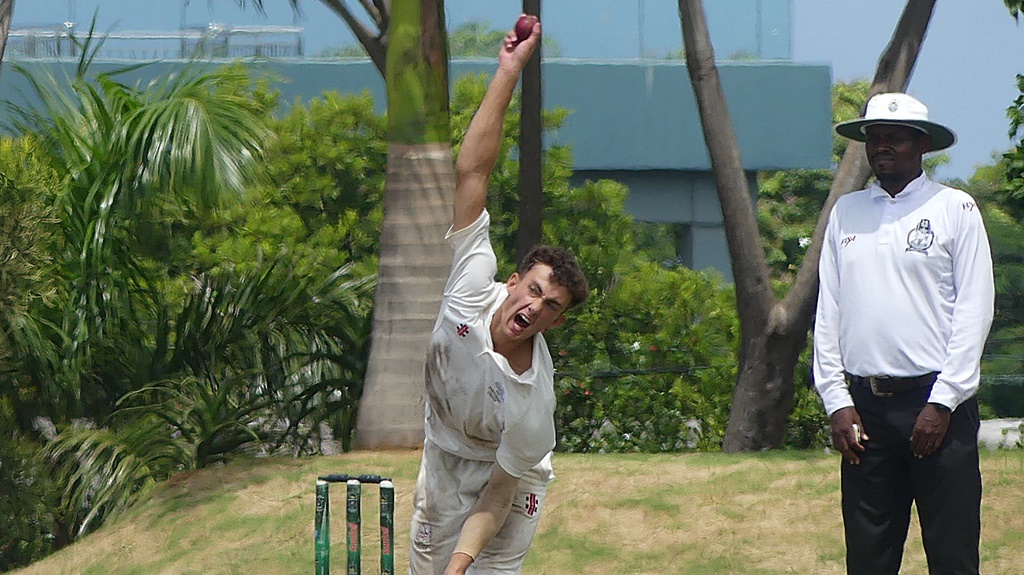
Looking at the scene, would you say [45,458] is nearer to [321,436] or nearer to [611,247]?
[321,436]

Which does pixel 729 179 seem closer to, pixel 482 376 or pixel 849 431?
pixel 849 431

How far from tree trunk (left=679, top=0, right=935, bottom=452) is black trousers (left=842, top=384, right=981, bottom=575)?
4.97 m

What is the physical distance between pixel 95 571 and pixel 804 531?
12.5 feet

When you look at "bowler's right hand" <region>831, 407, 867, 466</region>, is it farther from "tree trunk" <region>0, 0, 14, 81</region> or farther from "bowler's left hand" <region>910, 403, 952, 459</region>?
"tree trunk" <region>0, 0, 14, 81</region>

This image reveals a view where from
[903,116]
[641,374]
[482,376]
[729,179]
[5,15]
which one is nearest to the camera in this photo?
[482,376]

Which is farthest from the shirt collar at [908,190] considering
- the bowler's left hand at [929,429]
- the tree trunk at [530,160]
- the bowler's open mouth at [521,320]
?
the tree trunk at [530,160]

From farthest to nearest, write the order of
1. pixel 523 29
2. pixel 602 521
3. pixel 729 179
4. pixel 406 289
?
pixel 729 179 → pixel 406 289 → pixel 602 521 → pixel 523 29

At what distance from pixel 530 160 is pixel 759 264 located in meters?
1.99

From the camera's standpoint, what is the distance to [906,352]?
16.5 feet

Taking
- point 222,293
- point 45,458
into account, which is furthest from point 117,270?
point 45,458

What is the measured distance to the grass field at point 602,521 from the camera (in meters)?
7.32

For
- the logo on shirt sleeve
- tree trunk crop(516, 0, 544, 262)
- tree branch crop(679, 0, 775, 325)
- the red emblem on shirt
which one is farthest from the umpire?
tree trunk crop(516, 0, 544, 262)

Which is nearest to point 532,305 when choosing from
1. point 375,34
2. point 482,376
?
point 482,376

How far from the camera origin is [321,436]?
1023cm
